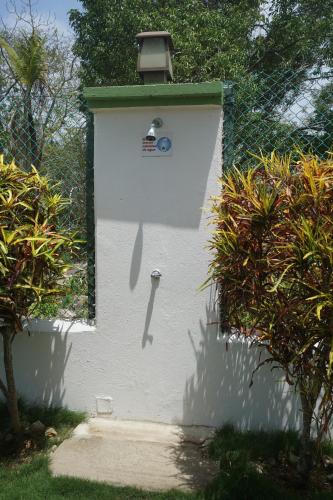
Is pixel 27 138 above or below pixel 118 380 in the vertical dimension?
above

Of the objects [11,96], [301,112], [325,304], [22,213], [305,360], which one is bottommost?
[305,360]

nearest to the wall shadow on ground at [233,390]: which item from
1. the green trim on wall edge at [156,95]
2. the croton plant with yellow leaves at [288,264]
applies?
the croton plant with yellow leaves at [288,264]

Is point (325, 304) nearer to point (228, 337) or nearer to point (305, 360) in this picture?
point (305, 360)

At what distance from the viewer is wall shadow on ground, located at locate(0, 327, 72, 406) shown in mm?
4059

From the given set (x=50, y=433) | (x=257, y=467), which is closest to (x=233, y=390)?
(x=257, y=467)

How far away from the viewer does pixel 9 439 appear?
376 centimetres

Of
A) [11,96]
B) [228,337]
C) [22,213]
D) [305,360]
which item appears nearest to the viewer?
[305,360]

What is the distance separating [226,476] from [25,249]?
6.30ft

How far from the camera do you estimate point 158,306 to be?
12.8 ft

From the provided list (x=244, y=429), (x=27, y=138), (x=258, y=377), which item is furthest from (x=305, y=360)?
(x=27, y=138)

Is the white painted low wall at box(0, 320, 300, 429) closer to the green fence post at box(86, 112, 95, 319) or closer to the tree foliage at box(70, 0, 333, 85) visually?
the green fence post at box(86, 112, 95, 319)

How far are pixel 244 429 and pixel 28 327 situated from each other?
6.10 ft

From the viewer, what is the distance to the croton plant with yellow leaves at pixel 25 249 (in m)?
3.32

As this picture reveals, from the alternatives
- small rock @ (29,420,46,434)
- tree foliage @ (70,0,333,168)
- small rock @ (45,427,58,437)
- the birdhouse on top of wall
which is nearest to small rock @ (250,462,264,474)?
small rock @ (45,427,58,437)
